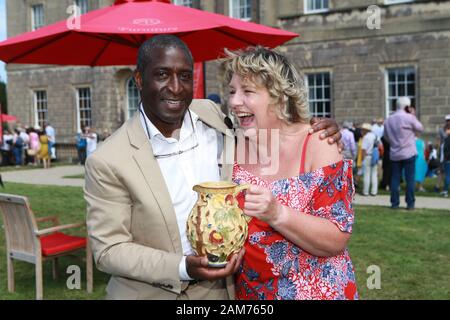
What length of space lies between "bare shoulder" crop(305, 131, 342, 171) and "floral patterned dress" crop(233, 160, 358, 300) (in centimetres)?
3

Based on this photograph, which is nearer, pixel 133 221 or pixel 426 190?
pixel 133 221

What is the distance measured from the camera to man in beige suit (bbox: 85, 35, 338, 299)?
6.84 ft

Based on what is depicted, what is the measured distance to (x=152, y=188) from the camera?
7.08 feet

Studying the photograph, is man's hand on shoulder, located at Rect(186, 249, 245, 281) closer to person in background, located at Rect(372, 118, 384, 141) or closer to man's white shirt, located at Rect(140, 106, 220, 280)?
man's white shirt, located at Rect(140, 106, 220, 280)

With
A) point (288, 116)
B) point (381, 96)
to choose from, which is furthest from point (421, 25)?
point (288, 116)

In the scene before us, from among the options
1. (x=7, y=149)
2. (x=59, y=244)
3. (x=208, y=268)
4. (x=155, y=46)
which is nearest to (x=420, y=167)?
(x=59, y=244)

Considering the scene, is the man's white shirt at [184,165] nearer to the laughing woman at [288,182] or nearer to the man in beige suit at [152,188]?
the man in beige suit at [152,188]

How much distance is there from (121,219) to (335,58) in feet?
54.1

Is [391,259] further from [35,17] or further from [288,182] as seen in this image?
[35,17]

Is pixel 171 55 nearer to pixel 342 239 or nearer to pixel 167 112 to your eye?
pixel 167 112

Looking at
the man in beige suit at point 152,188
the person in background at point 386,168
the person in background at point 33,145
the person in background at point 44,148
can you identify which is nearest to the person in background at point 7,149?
the person in background at point 33,145

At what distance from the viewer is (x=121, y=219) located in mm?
2117

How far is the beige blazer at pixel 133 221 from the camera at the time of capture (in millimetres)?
2074

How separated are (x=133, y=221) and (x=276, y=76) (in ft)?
2.94
